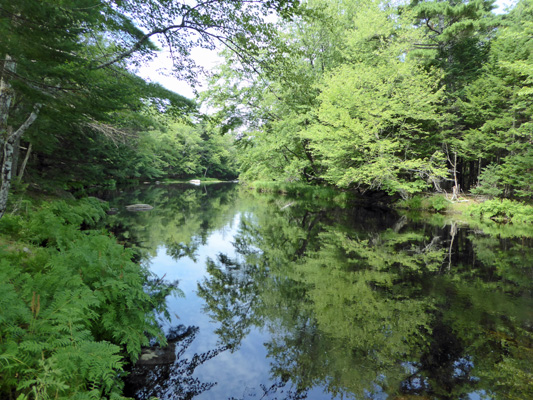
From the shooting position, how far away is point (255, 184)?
141 feet

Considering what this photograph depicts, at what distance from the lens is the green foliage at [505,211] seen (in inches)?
659

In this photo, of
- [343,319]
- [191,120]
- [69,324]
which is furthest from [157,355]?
[191,120]

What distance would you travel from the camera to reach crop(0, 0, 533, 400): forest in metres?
3.29

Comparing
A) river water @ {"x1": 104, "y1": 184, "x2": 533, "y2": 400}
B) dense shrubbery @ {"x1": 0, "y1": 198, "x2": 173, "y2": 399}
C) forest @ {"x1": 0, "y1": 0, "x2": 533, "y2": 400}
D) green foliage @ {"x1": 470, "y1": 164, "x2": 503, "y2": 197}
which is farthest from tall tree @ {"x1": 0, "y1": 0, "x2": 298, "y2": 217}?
green foliage @ {"x1": 470, "y1": 164, "x2": 503, "y2": 197}

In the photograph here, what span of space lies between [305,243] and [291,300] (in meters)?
5.28

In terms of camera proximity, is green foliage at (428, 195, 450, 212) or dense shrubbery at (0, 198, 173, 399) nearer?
dense shrubbery at (0, 198, 173, 399)

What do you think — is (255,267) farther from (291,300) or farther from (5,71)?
(5,71)

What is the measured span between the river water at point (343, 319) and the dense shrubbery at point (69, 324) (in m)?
0.69

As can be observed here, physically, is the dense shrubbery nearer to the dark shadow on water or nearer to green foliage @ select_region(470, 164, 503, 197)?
the dark shadow on water

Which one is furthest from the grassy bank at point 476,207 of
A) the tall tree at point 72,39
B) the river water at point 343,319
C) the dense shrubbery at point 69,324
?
the dense shrubbery at point 69,324

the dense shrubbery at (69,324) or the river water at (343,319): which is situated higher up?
the dense shrubbery at (69,324)

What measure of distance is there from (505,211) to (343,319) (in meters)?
18.1

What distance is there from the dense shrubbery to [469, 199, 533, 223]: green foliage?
20.1 meters

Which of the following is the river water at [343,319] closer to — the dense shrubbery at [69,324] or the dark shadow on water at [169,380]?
the dark shadow on water at [169,380]
